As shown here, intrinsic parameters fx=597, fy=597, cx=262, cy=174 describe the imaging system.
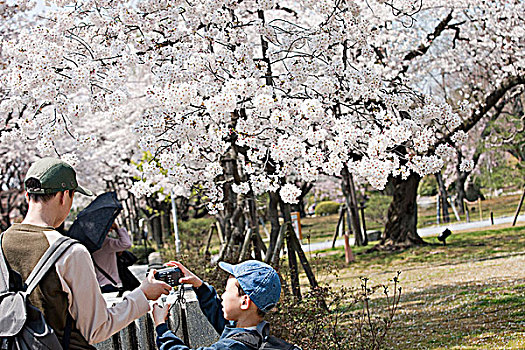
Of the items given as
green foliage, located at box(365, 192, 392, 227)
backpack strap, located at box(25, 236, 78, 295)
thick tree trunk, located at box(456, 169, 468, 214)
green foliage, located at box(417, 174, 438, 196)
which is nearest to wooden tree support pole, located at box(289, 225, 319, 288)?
backpack strap, located at box(25, 236, 78, 295)

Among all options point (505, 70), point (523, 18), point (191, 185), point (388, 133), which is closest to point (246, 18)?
point (191, 185)

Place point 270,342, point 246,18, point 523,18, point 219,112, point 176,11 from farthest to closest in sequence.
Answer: point 523,18, point 246,18, point 176,11, point 219,112, point 270,342

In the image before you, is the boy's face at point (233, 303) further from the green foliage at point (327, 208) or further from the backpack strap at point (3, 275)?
the green foliage at point (327, 208)

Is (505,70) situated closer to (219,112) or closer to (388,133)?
(388,133)

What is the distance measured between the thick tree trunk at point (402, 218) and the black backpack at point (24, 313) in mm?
12818

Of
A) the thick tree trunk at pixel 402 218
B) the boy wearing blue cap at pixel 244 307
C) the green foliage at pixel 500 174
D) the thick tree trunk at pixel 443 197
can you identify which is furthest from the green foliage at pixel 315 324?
the green foliage at pixel 500 174

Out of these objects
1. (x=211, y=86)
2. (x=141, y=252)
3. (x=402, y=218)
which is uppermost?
(x=211, y=86)

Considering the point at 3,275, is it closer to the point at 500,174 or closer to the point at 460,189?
the point at 460,189

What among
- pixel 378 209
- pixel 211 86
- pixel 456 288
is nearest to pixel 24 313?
pixel 211 86

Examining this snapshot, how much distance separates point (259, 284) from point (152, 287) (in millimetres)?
454

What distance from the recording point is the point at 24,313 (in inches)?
82.1

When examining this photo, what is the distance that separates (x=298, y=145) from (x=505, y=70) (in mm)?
9096

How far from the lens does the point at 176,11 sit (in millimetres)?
5816

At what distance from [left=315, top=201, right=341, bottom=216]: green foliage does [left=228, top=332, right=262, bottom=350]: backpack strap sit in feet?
117
